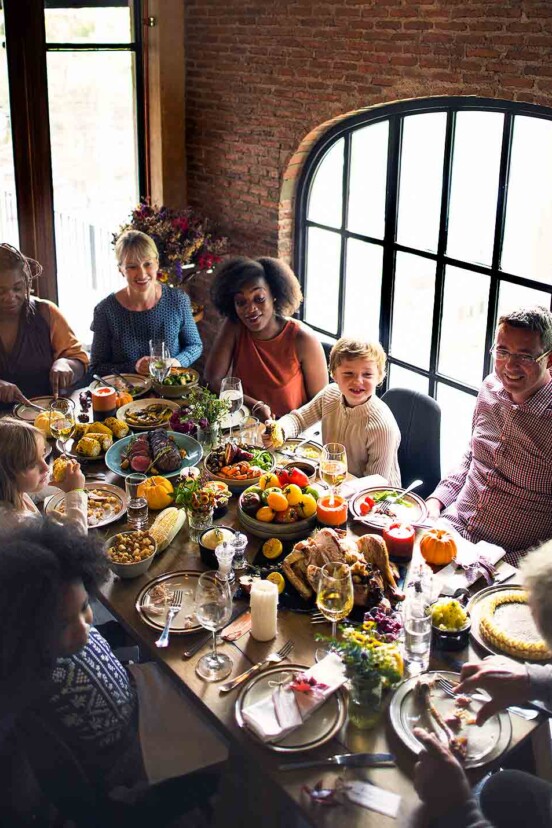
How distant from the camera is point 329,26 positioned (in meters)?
4.91

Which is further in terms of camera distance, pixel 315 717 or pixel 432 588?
pixel 432 588

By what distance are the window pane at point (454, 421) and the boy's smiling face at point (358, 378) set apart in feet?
5.01

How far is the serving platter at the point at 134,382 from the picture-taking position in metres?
3.90

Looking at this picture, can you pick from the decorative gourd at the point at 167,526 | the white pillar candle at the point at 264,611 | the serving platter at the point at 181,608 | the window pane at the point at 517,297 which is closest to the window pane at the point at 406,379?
the window pane at the point at 517,297

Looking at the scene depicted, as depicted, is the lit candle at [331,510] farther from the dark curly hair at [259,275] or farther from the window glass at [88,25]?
the window glass at [88,25]

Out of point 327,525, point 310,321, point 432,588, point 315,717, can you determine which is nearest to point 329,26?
point 310,321

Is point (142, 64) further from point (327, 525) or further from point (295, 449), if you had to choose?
point (327, 525)

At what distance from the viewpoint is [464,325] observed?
4.78 m

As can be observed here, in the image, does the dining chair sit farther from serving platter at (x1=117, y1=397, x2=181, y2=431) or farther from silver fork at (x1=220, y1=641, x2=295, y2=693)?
silver fork at (x1=220, y1=641, x2=295, y2=693)

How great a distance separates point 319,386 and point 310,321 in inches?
75.1

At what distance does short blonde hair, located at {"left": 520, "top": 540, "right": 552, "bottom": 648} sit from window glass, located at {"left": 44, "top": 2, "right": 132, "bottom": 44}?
17.1 feet

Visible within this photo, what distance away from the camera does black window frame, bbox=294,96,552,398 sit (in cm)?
431

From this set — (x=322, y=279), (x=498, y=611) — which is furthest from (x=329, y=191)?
(x=498, y=611)

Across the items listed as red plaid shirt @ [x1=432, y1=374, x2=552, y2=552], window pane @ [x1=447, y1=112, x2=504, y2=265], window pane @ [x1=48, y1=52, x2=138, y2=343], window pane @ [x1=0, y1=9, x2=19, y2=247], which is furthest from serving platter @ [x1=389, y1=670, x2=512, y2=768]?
window pane @ [x1=48, y1=52, x2=138, y2=343]
